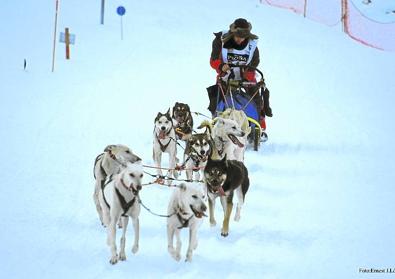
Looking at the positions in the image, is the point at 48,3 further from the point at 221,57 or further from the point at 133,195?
the point at 133,195

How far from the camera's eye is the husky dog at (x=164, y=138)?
7641mm

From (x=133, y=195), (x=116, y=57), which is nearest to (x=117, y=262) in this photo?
(x=133, y=195)

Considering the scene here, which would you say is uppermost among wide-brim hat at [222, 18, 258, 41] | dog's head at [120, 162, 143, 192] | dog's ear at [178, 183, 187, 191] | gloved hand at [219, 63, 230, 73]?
wide-brim hat at [222, 18, 258, 41]

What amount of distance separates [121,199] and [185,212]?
1.57 ft

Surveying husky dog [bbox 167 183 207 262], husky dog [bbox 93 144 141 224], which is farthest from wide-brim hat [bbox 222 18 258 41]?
husky dog [bbox 167 183 207 262]

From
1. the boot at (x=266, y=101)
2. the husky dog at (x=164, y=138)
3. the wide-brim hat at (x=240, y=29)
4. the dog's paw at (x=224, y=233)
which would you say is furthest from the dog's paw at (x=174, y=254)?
the boot at (x=266, y=101)

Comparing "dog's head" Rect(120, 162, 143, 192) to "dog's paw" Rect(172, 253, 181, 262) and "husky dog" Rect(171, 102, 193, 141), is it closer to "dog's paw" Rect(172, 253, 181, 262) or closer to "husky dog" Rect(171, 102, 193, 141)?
"dog's paw" Rect(172, 253, 181, 262)

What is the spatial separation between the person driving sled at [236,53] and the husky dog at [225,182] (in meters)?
2.70

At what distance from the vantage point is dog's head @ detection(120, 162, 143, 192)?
4.93 meters

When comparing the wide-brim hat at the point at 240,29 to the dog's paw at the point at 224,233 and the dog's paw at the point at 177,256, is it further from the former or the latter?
the dog's paw at the point at 177,256

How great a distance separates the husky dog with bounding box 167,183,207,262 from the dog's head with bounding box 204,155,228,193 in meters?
0.50

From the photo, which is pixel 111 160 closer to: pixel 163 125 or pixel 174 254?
pixel 174 254

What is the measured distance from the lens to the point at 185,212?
17.1 ft

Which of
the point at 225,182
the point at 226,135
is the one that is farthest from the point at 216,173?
the point at 226,135
